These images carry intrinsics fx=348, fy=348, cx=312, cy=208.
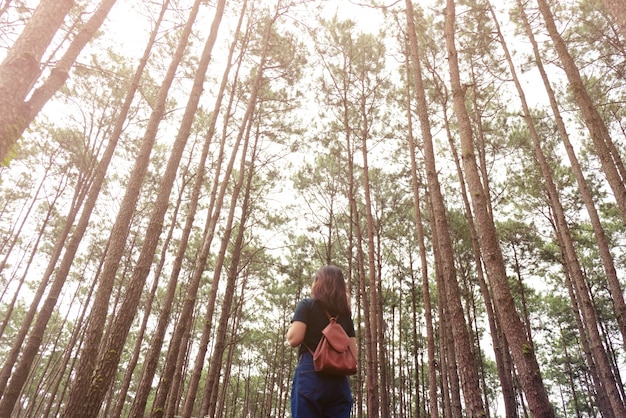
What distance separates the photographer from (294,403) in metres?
1.92

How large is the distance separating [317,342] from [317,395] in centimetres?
28

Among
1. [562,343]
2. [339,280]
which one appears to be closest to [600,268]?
[562,343]

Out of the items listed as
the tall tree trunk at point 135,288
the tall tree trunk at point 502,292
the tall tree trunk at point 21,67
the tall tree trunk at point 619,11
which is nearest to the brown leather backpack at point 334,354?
the tall tree trunk at point 502,292

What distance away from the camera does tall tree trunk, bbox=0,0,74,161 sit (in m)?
2.70

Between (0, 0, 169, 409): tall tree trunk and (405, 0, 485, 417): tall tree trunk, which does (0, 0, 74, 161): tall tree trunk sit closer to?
(0, 0, 169, 409): tall tree trunk

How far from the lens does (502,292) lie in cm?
353

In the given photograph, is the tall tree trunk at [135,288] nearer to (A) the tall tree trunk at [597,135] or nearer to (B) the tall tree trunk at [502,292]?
(B) the tall tree trunk at [502,292]

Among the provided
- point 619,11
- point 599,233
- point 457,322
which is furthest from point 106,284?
point 599,233

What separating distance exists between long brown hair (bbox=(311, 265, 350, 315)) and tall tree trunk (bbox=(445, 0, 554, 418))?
2.08 metres

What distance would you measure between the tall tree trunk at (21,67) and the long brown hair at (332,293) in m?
2.60

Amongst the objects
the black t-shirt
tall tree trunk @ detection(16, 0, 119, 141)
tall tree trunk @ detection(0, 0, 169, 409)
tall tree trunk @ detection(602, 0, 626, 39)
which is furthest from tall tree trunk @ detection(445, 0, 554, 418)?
tall tree trunk @ detection(0, 0, 169, 409)

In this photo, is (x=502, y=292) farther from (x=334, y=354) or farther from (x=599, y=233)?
(x=599, y=233)

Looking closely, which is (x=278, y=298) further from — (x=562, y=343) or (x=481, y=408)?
(x=562, y=343)

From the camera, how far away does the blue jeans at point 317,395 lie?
187cm
